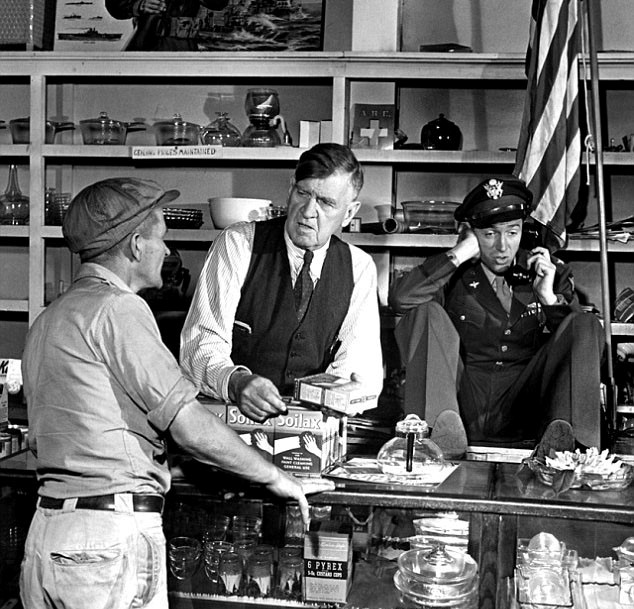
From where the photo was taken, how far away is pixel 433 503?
2172 millimetres

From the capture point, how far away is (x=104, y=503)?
6.49 feet

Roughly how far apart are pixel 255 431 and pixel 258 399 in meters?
0.08

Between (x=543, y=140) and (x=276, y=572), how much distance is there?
8.21ft

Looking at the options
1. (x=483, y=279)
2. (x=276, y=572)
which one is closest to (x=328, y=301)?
(x=483, y=279)

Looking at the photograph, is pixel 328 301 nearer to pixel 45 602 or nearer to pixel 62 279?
pixel 45 602

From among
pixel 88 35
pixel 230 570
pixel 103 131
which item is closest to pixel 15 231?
pixel 103 131

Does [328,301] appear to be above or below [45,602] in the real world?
above

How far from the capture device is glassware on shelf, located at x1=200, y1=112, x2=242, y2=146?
4.72m

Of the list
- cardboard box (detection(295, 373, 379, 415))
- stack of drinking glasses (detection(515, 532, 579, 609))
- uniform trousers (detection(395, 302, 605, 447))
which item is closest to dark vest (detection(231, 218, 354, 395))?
uniform trousers (detection(395, 302, 605, 447))

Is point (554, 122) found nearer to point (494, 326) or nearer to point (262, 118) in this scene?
point (494, 326)

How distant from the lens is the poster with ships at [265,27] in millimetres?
4898

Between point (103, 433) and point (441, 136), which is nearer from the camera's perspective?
point (103, 433)

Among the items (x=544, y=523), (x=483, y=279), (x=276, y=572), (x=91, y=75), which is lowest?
(x=276, y=572)

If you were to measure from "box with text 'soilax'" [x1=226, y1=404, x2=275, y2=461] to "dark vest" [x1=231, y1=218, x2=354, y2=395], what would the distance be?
0.86m
